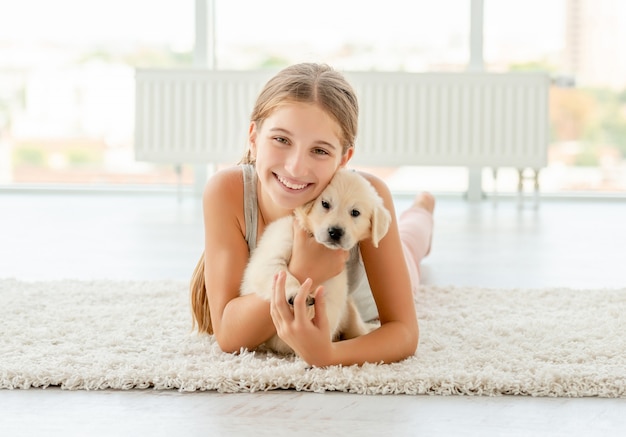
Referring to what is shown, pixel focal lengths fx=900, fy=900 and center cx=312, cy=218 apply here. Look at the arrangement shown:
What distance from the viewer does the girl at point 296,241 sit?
1.61m

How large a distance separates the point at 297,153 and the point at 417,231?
4.05 feet

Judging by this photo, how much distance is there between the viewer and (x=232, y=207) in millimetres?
1841

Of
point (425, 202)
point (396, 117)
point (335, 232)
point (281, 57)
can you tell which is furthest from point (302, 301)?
point (281, 57)

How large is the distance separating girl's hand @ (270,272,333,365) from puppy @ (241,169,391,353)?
0.08 ft

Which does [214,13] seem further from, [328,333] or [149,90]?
[328,333]

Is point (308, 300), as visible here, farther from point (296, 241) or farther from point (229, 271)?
point (229, 271)

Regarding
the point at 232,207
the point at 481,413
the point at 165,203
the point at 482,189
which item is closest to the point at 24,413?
the point at 232,207

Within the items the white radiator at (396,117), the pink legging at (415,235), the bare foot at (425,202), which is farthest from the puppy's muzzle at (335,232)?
the white radiator at (396,117)

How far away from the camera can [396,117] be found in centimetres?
527

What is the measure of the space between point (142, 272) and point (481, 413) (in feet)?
5.23

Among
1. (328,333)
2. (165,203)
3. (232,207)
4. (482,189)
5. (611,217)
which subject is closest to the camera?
(328,333)

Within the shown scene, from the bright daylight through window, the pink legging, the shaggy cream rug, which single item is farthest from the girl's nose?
the bright daylight through window

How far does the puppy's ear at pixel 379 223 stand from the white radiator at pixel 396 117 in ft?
11.8

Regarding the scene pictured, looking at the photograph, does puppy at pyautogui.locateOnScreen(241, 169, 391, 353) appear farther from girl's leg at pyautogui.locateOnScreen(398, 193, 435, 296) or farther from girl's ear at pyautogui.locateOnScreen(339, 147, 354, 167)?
girl's leg at pyautogui.locateOnScreen(398, 193, 435, 296)
